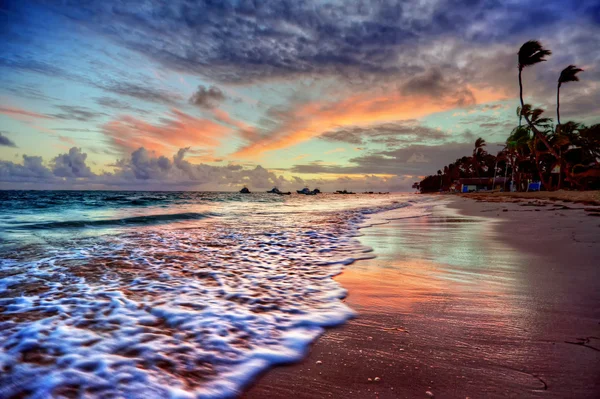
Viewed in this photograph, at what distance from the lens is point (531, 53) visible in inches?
1187

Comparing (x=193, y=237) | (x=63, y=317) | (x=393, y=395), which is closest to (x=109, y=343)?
(x=63, y=317)

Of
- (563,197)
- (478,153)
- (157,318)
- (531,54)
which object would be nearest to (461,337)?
(157,318)

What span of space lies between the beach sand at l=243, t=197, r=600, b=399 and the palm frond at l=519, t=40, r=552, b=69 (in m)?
34.8

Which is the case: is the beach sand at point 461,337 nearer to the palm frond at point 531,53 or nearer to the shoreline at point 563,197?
the shoreline at point 563,197

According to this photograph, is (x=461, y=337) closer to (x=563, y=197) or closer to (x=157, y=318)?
(x=157, y=318)

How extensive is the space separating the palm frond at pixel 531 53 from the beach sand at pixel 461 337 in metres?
34.8

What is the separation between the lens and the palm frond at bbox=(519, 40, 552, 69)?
2955 cm

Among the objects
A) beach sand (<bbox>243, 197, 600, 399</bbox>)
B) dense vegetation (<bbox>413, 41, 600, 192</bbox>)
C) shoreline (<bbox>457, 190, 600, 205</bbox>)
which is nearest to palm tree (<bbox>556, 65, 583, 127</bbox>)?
dense vegetation (<bbox>413, 41, 600, 192</bbox>)

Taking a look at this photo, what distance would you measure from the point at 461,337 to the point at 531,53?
3829 centimetres

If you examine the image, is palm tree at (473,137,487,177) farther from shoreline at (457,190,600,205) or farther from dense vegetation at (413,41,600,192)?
shoreline at (457,190,600,205)

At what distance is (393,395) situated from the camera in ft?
5.03

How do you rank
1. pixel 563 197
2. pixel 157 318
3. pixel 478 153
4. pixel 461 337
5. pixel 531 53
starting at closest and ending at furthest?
pixel 461 337, pixel 157 318, pixel 563 197, pixel 531 53, pixel 478 153

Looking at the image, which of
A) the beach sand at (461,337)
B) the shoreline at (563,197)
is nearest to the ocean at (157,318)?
the beach sand at (461,337)

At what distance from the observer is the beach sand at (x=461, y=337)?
1.60 metres
